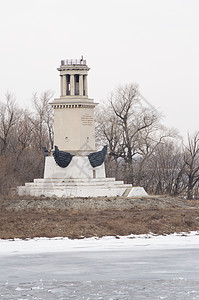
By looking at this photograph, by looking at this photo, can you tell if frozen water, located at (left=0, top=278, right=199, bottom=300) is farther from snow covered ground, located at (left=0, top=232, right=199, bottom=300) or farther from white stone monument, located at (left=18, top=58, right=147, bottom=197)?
white stone monument, located at (left=18, top=58, right=147, bottom=197)

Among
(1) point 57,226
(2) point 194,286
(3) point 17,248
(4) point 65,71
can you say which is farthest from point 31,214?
(2) point 194,286

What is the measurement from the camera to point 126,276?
1719 centimetres

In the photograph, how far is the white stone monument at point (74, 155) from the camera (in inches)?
1471

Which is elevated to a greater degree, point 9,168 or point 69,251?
point 9,168

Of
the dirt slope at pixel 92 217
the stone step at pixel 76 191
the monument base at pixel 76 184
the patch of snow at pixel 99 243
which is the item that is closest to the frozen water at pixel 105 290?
the patch of snow at pixel 99 243

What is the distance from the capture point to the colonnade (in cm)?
3984

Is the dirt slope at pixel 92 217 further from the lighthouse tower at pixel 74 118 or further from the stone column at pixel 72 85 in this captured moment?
the stone column at pixel 72 85

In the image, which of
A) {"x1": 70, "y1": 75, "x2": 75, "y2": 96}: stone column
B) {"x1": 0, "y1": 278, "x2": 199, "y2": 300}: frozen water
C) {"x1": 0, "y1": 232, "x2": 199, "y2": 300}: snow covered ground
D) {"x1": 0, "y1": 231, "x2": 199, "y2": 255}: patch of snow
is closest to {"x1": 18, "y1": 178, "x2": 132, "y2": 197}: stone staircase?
{"x1": 70, "y1": 75, "x2": 75, "y2": 96}: stone column

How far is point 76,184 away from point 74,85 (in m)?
6.54

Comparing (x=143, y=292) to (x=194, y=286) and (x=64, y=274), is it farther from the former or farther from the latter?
(x=64, y=274)

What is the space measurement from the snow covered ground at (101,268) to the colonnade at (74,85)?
1605 centimetres

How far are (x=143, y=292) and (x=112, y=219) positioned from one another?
1397cm

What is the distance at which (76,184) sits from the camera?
37.3 metres

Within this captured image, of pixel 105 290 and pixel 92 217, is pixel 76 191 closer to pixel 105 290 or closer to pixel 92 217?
pixel 92 217
